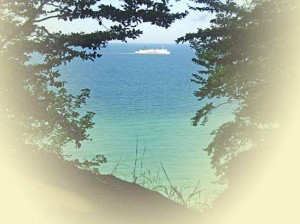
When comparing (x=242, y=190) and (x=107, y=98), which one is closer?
(x=242, y=190)

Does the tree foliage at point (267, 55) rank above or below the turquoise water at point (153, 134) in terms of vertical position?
below

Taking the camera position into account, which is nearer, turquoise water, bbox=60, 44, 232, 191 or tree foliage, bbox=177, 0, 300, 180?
tree foliage, bbox=177, 0, 300, 180

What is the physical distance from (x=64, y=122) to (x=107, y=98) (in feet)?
272

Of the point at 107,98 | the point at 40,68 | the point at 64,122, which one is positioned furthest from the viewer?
the point at 107,98

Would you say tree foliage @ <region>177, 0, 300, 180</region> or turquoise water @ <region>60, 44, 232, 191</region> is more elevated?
turquoise water @ <region>60, 44, 232, 191</region>

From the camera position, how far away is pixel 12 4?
13.9 m

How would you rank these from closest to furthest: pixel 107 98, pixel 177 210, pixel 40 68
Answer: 1. pixel 177 210
2. pixel 40 68
3. pixel 107 98

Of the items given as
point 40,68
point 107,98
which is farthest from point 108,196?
point 107,98

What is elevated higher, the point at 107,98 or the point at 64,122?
the point at 107,98

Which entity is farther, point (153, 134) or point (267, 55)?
point (153, 134)

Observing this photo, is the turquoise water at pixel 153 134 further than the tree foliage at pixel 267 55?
Yes

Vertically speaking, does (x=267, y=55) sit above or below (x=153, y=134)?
below

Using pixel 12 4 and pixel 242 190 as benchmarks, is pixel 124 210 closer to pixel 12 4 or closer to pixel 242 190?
pixel 12 4

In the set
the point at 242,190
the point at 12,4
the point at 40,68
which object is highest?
the point at 12,4
